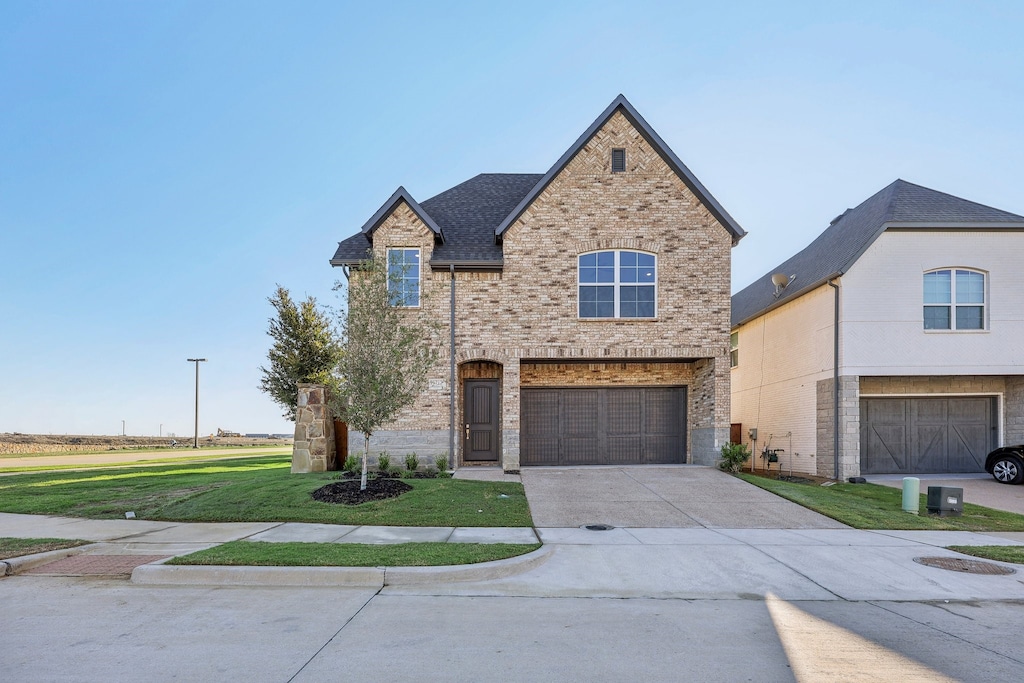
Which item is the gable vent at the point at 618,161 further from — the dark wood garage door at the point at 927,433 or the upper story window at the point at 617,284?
the dark wood garage door at the point at 927,433

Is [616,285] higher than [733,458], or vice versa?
[616,285]

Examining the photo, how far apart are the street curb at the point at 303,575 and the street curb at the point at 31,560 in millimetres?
1779

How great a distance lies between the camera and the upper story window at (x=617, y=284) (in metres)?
17.3

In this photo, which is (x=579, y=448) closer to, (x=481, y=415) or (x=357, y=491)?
(x=481, y=415)

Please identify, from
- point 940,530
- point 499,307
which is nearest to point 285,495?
point 499,307

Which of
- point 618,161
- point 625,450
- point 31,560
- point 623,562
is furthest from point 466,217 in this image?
point 31,560

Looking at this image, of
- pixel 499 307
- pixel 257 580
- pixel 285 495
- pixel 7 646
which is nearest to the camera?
pixel 7 646

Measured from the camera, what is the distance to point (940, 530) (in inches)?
428

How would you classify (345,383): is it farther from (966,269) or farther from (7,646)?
(966,269)

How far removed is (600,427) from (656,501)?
5583mm

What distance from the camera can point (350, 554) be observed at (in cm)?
771

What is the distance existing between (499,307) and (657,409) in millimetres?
5876

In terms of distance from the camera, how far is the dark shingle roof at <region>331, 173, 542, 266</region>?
17062 millimetres

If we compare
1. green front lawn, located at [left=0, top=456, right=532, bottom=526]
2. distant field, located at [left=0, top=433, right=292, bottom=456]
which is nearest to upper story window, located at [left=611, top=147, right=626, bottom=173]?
green front lawn, located at [left=0, top=456, right=532, bottom=526]
